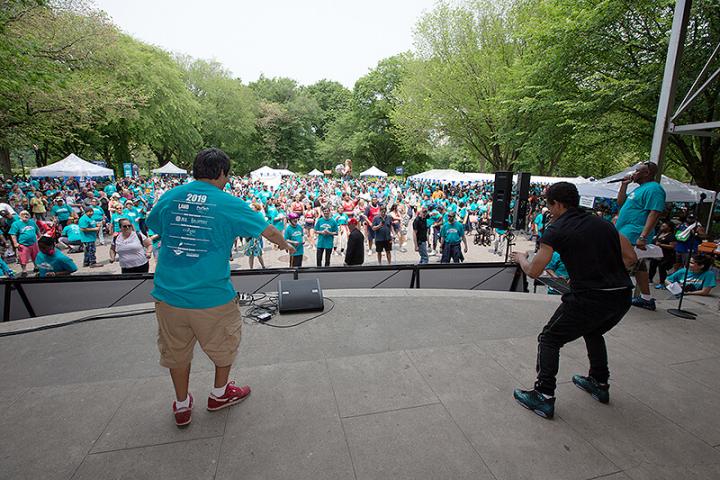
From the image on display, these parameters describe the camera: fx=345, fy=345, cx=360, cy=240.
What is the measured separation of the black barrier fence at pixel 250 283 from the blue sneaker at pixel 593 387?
303 cm

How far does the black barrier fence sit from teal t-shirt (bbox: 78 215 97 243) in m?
6.35

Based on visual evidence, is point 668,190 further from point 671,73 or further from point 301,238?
point 301,238

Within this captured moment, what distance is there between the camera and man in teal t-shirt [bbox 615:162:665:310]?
432 centimetres

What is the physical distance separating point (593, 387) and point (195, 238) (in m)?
3.29

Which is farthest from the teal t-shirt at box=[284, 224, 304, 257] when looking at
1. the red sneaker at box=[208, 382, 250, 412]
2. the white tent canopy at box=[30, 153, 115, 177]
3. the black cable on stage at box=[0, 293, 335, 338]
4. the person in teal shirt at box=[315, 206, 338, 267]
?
the white tent canopy at box=[30, 153, 115, 177]

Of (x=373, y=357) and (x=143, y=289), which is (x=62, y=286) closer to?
(x=143, y=289)

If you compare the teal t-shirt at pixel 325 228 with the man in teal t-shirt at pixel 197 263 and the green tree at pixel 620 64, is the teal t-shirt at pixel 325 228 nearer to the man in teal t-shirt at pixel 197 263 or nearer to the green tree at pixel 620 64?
the man in teal t-shirt at pixel 197 263

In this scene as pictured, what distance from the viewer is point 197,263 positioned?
7.54ft

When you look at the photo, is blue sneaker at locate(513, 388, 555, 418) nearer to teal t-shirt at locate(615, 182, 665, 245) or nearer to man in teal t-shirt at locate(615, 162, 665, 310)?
man in teal t-shirt at locate(615, 162, 665, 310)

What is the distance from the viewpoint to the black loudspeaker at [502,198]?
7754 mm

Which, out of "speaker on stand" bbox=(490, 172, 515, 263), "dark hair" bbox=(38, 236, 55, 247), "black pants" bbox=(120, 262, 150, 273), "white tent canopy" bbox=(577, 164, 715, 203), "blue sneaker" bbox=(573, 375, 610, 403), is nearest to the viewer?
"blue sneaker" bbox=(573, 375, 610, 403)

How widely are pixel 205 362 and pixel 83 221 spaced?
9.45m

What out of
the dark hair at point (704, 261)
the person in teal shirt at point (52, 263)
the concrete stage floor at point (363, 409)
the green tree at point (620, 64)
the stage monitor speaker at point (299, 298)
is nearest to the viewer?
the concrete stage floor at point (363, 409)

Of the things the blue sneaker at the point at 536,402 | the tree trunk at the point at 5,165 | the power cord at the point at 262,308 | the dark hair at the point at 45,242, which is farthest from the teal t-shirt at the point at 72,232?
the tree trunk at the point at 5,165
